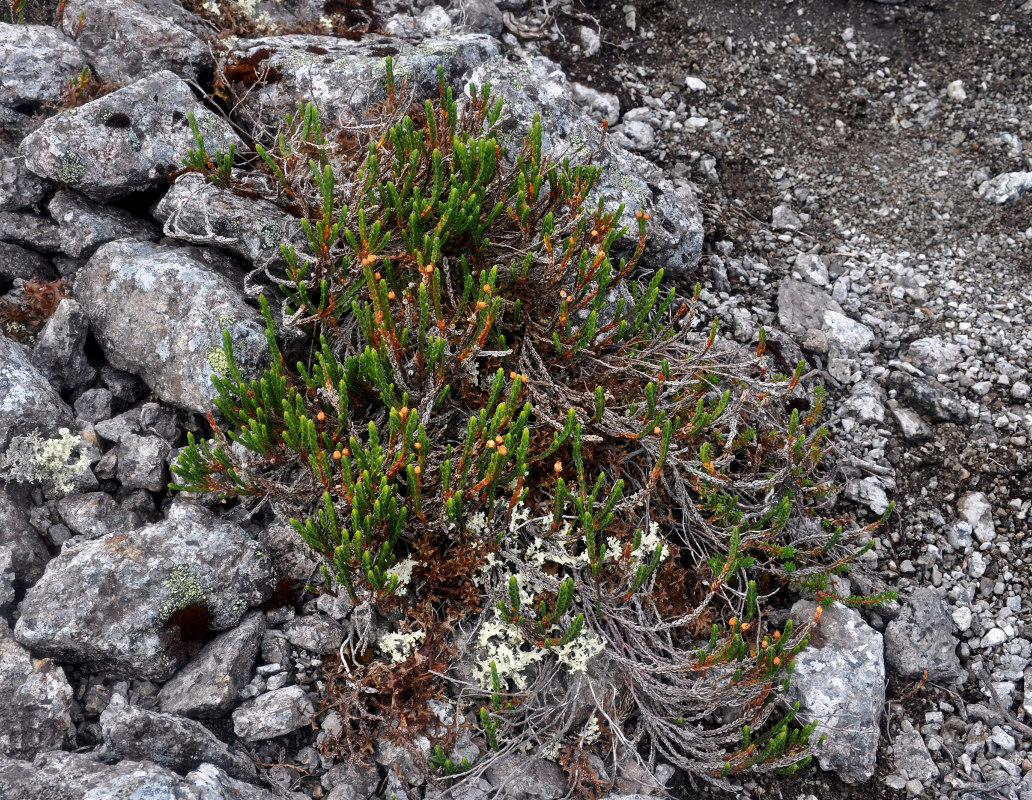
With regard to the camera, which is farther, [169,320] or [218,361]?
[169,320]

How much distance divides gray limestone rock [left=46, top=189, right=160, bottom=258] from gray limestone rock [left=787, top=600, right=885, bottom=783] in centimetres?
483

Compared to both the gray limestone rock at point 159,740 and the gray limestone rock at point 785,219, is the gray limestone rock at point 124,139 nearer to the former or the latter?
the gray limestone rock at point 159,740

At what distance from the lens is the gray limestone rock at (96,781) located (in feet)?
9.91

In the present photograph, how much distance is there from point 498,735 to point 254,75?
15.9ft

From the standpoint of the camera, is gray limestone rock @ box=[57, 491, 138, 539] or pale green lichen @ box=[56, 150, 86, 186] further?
pale green lichen @ box=[56, 150, 86, 186]

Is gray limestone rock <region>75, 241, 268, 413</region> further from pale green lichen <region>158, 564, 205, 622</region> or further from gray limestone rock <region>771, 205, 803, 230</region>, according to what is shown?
gray limestone rock <region>771, 205, 803, 230</region>

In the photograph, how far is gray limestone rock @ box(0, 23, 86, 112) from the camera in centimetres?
512

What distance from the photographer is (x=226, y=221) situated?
4.79 metres

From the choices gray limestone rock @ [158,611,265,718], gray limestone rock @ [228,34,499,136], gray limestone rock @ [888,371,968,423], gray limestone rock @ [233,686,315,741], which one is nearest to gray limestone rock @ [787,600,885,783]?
gray limestone rock @ [888,371,968,423]

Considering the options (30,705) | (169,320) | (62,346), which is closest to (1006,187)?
(169,320)

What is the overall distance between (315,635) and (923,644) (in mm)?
3460

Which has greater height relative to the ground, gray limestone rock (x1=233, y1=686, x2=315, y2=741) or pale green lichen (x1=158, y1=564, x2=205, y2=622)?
pale green lichen (x1=158, y1=564, x2=205, y2=622)

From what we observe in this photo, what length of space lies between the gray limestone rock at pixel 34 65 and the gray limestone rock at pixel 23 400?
195 centimetres

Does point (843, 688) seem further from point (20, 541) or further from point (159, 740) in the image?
point (20, 541)
